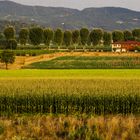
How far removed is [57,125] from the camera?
90.3 ft

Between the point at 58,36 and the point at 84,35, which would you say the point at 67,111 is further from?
the point at 84,35

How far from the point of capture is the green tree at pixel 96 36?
194750 millimetres

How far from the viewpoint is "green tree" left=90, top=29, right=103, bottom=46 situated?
195 meters

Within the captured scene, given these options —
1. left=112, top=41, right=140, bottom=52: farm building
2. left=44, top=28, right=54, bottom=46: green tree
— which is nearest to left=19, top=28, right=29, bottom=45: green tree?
left=44, top=28, right=54, bottom=46: green tree

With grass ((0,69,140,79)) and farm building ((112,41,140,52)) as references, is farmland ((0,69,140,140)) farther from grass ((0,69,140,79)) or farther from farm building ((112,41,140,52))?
farm building ((112,41,140,52))

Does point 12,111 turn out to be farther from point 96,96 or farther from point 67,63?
point 67,63

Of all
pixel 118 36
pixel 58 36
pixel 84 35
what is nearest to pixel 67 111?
pixel 58 36

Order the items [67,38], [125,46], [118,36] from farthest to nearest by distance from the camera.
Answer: [118,36], [67,38], [125,46]

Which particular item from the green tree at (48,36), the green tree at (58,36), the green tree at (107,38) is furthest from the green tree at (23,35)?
the green tree at (107,38)

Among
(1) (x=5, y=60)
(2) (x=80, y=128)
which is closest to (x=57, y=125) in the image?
(2) (x=80, y=128)

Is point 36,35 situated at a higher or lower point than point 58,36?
higher

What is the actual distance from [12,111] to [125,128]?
8.96m

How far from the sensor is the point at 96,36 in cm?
19538

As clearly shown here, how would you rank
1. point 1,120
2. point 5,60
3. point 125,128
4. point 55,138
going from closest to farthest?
point 55,138, point 125,128, point 1,120, point 5,60
